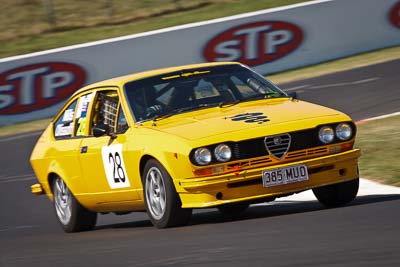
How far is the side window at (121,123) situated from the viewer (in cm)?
956

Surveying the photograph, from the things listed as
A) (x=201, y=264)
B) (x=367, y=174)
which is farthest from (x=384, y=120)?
(x=201, y=264)

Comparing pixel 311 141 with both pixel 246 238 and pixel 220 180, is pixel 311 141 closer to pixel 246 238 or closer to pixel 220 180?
pixel 220 180

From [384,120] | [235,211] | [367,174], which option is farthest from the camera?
[384,120]

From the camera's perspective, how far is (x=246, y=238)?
740 cm

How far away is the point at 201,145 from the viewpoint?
8.45 m

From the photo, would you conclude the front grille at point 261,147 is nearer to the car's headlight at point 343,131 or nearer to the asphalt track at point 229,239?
the car's headlight at point 343,131

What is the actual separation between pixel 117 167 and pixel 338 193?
1940mm

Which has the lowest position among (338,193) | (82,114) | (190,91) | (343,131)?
(338,193)

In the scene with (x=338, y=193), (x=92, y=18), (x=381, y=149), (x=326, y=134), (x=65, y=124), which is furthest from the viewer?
(x=92, y=18)

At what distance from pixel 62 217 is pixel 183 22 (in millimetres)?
17831

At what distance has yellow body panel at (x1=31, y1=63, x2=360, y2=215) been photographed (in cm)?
848

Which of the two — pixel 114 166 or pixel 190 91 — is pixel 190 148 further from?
pixel 190 91

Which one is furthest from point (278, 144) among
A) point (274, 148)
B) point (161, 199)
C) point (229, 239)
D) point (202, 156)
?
point (229, 239)

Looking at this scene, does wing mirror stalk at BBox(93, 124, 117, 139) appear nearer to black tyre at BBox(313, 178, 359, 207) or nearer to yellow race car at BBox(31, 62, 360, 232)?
yellow race car at BBox(31, 62, 360, 232)
